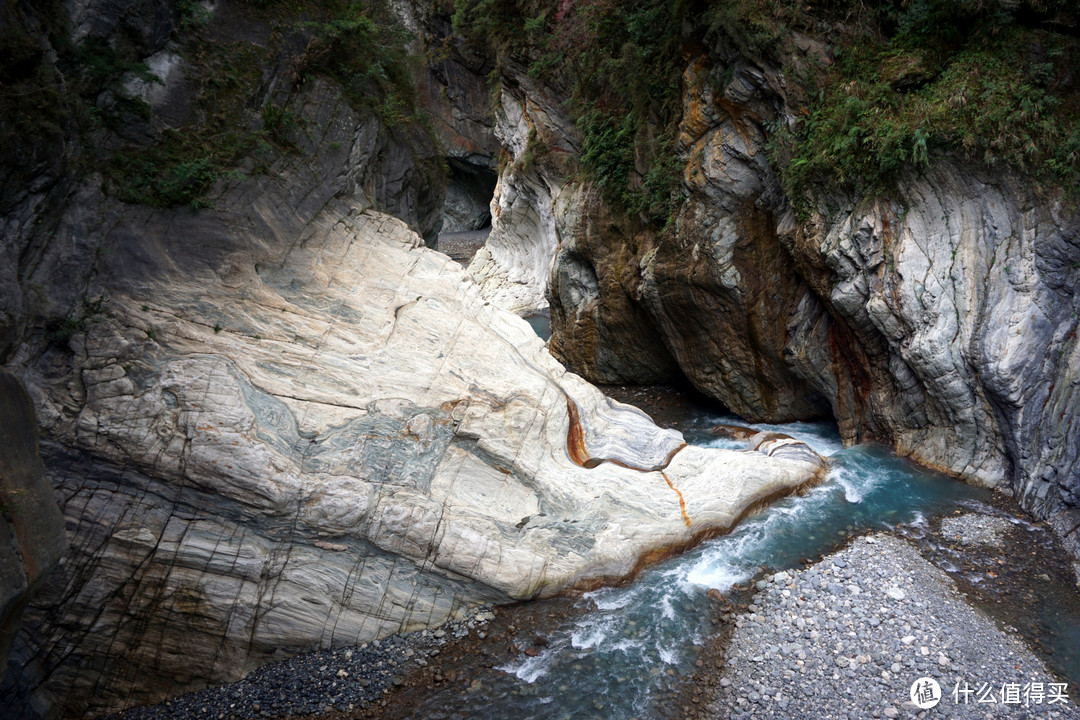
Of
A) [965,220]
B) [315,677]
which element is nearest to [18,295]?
[315,677]

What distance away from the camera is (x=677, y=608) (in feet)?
23.5

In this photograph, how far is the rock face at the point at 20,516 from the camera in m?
4.09

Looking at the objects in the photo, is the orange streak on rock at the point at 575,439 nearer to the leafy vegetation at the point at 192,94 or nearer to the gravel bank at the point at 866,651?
the gravel bank at the point at 866,651

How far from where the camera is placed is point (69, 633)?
19.6 ft

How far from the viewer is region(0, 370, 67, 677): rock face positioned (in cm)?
409

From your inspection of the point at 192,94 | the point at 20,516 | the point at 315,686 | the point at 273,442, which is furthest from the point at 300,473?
the point at 192,94

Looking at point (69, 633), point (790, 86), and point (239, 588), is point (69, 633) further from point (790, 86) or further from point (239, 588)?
point (790, 86)

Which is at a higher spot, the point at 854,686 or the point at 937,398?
the point at 937,398

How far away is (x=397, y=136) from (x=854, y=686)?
12032mm

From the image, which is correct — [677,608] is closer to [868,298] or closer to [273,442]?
[273,442]

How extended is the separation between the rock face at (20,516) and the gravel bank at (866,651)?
5875 millimetres

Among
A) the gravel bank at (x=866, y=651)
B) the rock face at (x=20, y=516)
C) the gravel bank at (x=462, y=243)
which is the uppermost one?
the gravel bank at (x=462, y=243)

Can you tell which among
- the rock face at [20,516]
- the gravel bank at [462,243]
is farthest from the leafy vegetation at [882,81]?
the gravel bank at [462,243]

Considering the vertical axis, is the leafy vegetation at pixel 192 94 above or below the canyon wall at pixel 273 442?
above
